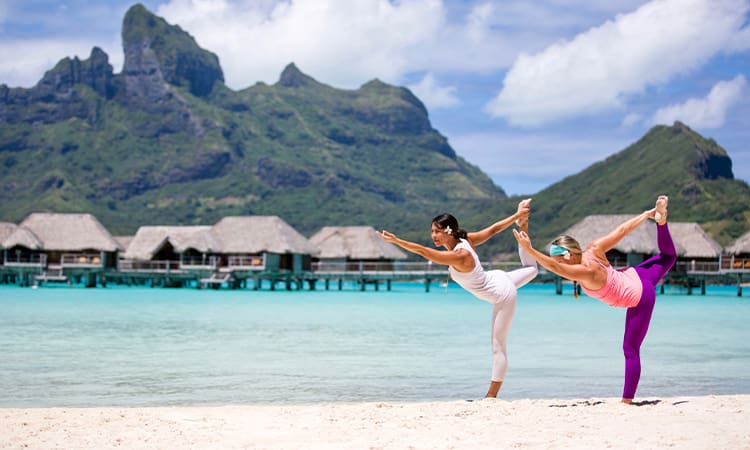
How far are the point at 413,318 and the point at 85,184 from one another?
128592 mm

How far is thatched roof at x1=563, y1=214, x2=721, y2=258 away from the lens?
51.0 m

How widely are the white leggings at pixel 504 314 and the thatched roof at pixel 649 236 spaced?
43.9m

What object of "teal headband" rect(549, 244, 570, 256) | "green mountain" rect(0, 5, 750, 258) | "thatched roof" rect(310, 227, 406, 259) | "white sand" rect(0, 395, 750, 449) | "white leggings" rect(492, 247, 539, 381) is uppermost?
"green mountain" rect(0, 5, 750, 258)

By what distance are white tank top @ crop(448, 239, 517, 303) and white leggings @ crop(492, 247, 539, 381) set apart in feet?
0.17

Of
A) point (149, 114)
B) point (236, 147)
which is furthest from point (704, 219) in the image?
point (149, 114)

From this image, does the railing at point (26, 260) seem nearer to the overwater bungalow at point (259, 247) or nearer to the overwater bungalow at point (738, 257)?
the overwater bungalow at point (259, 247)

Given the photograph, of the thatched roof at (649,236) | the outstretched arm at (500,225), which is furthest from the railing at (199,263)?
the outstretched arm at (500,225)

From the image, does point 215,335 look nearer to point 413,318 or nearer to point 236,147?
point 413,318

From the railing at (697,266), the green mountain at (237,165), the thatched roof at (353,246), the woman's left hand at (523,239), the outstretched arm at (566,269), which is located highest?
the green mountain at (237,165)

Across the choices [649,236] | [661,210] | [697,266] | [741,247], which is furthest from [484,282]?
[697,266]

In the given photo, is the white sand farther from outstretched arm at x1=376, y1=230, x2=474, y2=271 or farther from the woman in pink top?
outstretched arm at x1=376, y1=230, x2=474, y2=271

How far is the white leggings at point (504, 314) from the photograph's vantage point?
7.72 metres

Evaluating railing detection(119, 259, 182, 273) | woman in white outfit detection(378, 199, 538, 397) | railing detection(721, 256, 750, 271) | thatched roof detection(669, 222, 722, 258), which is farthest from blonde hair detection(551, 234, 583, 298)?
railing detection(119, 259, 182, 273)

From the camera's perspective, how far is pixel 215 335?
1992 cm
